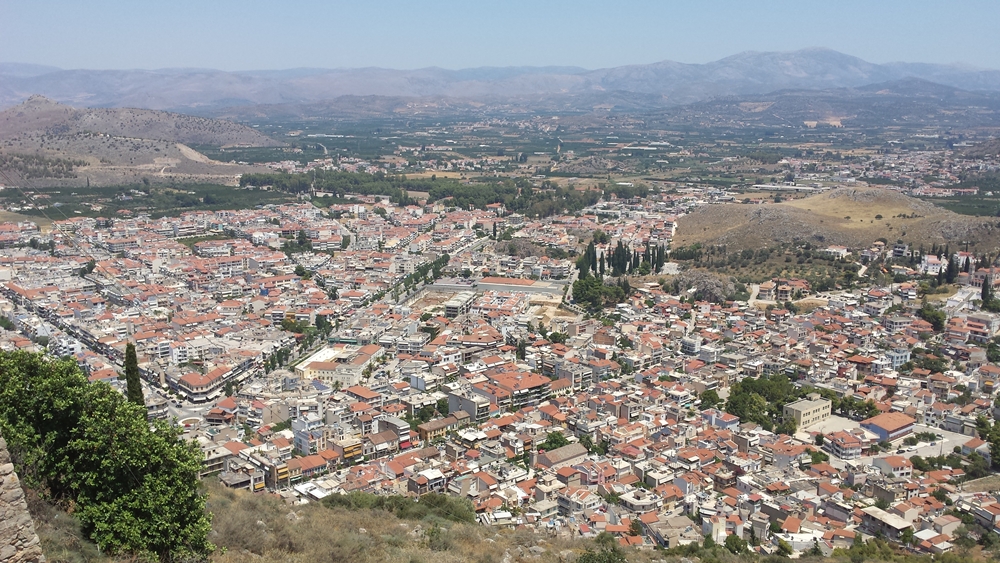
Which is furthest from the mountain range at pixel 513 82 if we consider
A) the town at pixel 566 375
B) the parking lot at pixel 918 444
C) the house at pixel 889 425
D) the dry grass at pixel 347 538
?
the dry grass at pixel 347 538

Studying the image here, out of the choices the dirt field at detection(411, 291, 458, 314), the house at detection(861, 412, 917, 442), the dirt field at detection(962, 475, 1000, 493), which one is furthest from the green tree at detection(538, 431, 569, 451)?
the dirt field at detection(411, 291, 458, 314)

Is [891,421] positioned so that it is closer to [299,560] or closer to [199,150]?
[299,560]

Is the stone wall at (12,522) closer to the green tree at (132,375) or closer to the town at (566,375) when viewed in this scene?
the green tree at (132,375)

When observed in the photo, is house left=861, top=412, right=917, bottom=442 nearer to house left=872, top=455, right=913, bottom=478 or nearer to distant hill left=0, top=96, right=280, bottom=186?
house left=872, top=455, right=913, bottom=478

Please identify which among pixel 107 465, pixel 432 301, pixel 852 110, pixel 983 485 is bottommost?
pixel 432 301

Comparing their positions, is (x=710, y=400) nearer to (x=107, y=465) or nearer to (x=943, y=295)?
(x=943, y=295)

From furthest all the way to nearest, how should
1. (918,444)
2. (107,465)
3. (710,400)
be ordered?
(710,400) → (918,444) → (107,465)

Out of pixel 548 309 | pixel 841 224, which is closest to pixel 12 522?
pixel 548 309

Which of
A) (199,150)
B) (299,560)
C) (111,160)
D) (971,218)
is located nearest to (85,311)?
(299,560)
